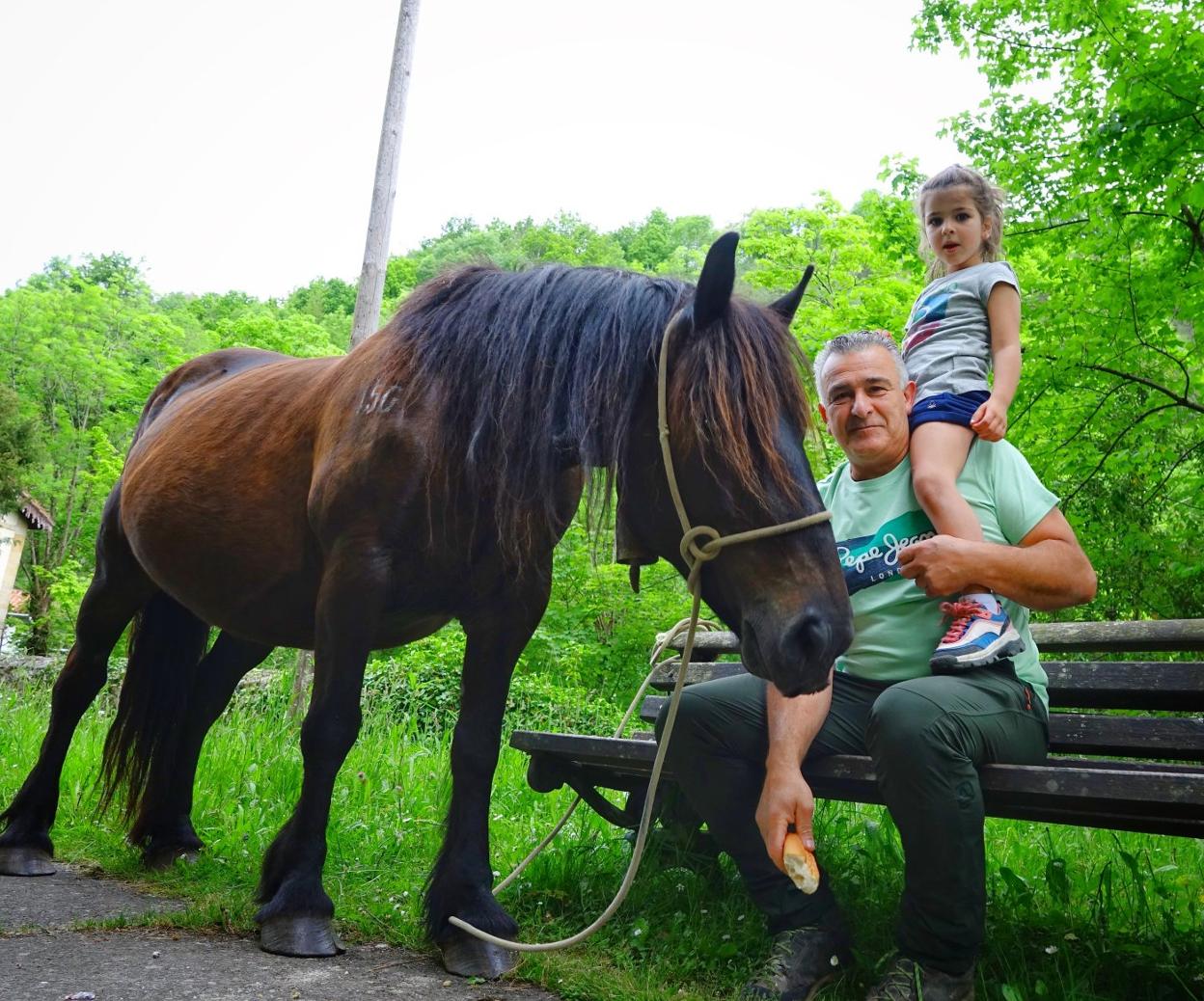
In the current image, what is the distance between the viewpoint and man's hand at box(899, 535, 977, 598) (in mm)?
2209

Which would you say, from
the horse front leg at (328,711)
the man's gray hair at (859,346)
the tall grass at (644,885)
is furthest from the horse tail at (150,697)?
the man's gray hair at (859,346)

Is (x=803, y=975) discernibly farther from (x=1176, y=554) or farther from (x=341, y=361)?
(x=1176, y=554)

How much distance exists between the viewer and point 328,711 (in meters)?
2.79

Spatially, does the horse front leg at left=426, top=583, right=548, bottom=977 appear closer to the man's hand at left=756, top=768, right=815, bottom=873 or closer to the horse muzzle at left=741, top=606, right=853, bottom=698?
the man's hand at left=756, top=768, right=815, bottom=873

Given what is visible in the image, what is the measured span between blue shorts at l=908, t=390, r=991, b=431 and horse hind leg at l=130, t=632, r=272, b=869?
289 centimetres

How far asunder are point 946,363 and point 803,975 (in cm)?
171

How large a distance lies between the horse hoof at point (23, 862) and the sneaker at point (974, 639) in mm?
3404

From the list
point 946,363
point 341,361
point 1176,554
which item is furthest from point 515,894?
point 1176,554

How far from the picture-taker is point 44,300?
2855 centimetres

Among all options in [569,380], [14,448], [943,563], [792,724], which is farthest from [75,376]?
[943,563]

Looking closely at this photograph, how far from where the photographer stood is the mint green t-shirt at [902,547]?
2.44 meters

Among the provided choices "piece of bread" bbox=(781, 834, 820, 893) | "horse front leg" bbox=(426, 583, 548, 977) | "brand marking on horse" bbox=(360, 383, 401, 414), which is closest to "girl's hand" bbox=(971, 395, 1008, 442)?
"piece of bread" bbox=(781, 834, 820, 893)

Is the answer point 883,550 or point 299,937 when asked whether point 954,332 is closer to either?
point 883,550

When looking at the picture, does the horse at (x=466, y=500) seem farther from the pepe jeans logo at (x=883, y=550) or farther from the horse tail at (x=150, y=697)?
the pepe jeans logo at (x=883, y=550)
